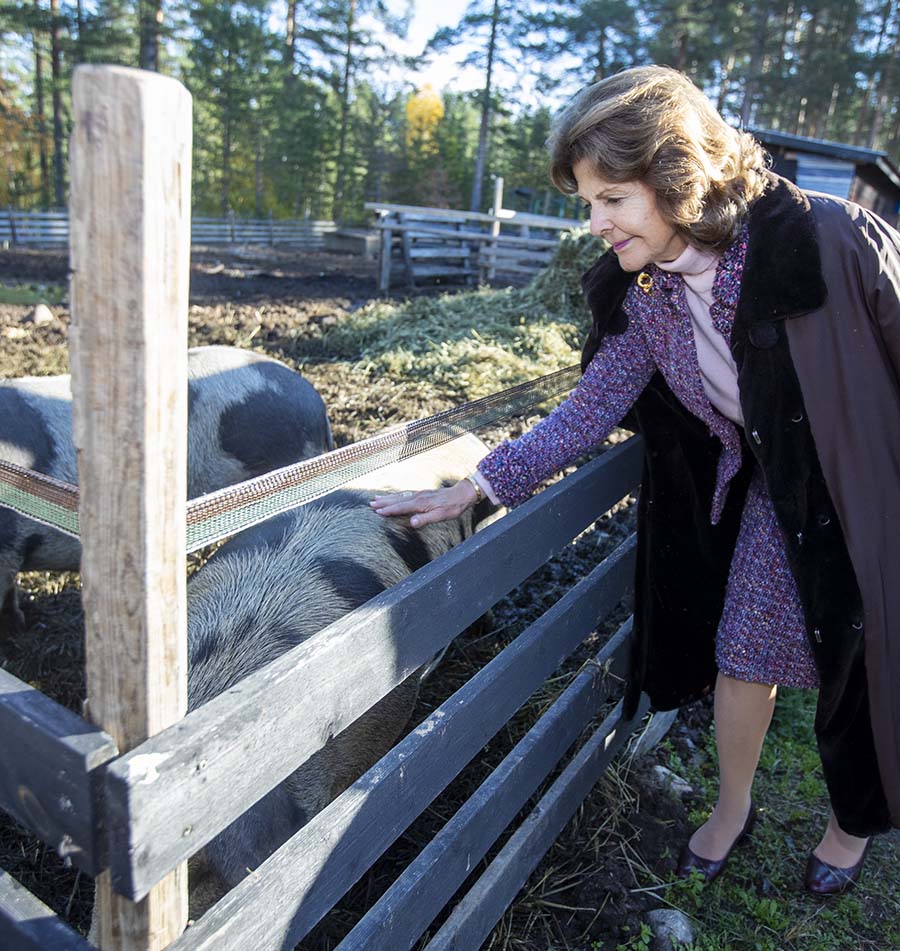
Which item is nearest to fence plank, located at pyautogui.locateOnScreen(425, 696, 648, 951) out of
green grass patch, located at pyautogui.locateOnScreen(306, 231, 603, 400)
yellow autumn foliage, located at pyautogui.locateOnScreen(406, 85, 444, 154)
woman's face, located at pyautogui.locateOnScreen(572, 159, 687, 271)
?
woman's face, located at pyautogui.locateOnScreen(572, 159, 687, 271)

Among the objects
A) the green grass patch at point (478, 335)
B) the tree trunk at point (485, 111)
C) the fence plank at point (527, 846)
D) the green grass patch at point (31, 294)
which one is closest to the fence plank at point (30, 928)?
the fence plank at point (527, 846)

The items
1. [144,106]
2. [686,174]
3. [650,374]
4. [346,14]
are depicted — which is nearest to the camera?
[144,106]

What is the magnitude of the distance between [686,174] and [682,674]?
4.91 ft

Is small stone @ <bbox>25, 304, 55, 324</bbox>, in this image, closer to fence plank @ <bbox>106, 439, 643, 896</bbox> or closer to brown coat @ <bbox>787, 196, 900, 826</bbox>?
fence plank @ <bbox>106, 439, 643, 896</bbox>

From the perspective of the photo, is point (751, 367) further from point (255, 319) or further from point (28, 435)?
point (255, 319)

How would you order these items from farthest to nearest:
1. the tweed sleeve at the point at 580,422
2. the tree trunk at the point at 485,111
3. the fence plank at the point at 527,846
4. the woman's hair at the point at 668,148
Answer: the tree trunk at the point at 485,111, the tweed sleeve at the point at 580,422, the fence plank at the point at 527,846, the woman's hair at the point at 668,148

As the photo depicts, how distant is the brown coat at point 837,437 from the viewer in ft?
5.92

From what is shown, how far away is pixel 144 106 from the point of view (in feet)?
2.68

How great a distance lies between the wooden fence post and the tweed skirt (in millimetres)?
1560

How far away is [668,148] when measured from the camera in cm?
179

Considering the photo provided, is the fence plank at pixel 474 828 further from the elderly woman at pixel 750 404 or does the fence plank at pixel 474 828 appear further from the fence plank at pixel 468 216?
the fence plank at pixel 468 216

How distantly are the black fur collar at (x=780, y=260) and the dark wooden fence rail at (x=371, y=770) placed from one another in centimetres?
65

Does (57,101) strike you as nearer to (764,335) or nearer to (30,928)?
(764,335)

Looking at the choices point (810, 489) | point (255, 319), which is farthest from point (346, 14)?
point (810, 489)
